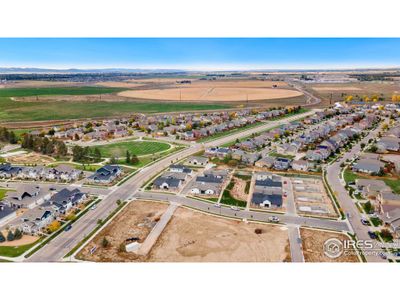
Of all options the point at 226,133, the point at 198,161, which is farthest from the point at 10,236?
the point at 226,133

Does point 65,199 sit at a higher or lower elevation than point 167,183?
lower

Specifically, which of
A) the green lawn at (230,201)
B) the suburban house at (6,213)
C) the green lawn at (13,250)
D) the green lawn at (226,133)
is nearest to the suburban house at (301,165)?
the green lawn at (230,201)

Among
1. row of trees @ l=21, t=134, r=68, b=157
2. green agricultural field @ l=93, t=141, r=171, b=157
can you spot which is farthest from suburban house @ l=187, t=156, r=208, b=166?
row of trees @ l=21, t=134, r=68, b=157

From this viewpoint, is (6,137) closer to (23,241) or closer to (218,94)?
(23,241)

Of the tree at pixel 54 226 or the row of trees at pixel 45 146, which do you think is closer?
the tree at pixel 54 226

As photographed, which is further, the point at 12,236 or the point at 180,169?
the point at 180,169

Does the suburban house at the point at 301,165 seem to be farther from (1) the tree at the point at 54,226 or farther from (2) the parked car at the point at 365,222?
(1) the tree at the point at 54,226
